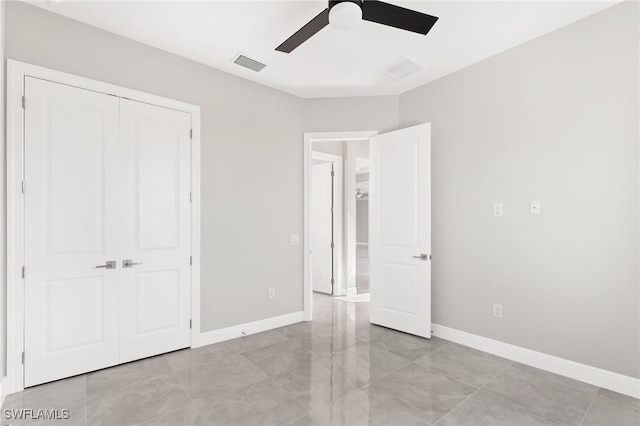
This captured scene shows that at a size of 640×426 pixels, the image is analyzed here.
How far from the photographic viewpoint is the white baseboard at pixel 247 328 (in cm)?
326

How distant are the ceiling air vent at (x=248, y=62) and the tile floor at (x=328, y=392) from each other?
2.95 metres

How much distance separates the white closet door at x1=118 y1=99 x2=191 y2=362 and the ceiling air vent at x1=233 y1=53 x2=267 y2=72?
2.50 feet

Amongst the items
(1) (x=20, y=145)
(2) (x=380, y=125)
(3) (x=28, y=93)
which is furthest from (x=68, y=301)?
(2) (x=380, y=125)

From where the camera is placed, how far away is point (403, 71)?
3352 millimetres

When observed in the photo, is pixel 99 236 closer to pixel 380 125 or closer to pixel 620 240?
pixel 380 125

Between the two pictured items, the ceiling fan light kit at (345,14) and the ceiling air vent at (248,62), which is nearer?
the ceiling fan light kit at (345,14)

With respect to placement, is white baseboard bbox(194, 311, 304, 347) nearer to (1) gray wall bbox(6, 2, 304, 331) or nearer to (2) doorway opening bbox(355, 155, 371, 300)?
(1) gray wall bbox(6, 2, 304, 331)

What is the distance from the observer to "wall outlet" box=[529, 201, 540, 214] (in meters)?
2.79

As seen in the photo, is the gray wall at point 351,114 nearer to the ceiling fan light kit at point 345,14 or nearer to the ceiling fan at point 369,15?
the ceiling fan at point 369,15

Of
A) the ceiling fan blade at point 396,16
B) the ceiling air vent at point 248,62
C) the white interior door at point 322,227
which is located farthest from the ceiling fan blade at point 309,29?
the white interior door at point 322,227

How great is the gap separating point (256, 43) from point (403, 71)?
5.14ft

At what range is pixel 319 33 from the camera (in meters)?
2.71

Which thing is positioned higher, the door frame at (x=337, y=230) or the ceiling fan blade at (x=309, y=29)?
the ceiling fan blade at (x=309, y=29)

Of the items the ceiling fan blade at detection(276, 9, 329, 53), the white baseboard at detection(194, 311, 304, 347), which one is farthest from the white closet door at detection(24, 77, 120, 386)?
the ceiling fan blade at detection(276, 9, 329, 53)
